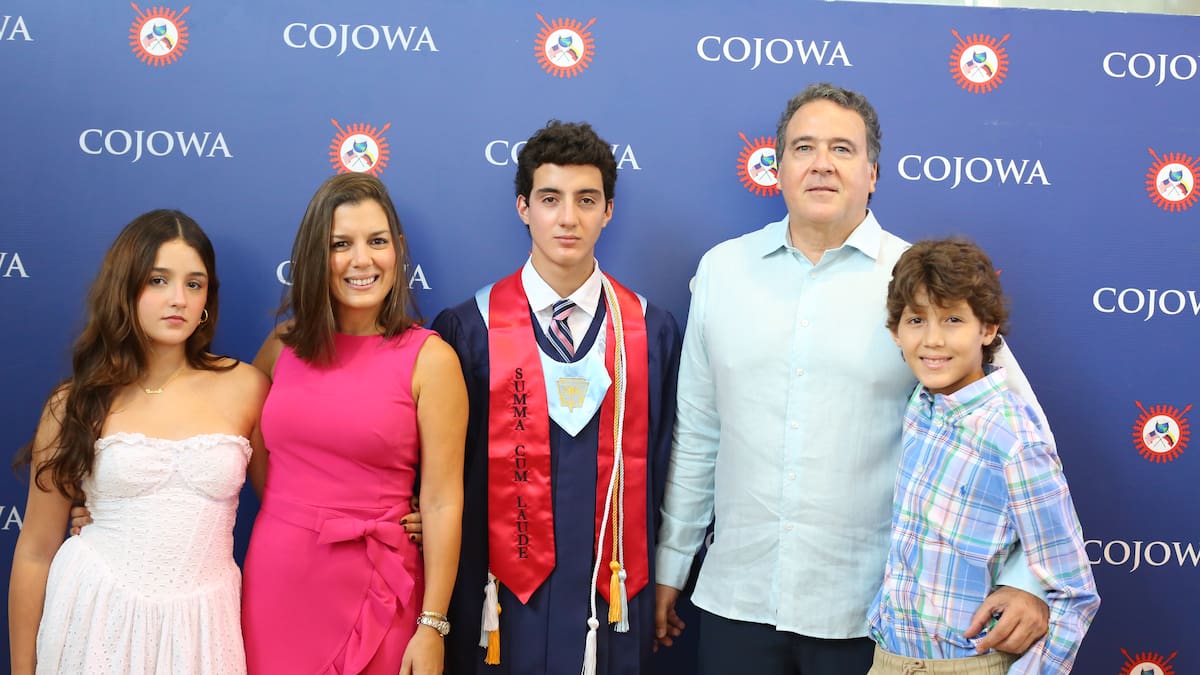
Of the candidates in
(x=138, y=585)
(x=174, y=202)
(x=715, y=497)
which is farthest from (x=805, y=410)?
(x=174, y=202)

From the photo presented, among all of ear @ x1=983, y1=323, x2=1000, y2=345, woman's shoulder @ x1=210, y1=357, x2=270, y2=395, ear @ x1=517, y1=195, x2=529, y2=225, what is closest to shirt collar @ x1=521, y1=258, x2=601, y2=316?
ear @ x1=517, y1=195, x2=529, y2=225

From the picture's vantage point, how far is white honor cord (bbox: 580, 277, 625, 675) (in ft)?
6.77

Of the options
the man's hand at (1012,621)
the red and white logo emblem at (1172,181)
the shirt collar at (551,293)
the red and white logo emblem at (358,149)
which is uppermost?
the red and white logo emblem at (1172,181)

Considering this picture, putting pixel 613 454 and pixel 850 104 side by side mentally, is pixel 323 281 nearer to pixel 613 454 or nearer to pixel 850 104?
pixel 613 454

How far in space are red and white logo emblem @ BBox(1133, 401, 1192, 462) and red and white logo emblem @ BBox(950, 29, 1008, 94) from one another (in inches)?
39.2

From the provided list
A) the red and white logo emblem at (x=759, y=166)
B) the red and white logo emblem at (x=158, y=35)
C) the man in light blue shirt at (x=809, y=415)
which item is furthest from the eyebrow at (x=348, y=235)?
the red and white logo emblem at (x=759, y=166)

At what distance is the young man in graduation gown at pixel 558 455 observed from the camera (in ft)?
6.91

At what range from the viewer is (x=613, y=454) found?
2.16 m

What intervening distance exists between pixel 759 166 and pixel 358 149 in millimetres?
1087

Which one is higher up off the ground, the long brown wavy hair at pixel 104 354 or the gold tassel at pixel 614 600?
the long brown wavy hair at pixel 104 354

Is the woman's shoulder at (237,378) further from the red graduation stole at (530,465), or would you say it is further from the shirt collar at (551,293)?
the shirt collar at (551,293)

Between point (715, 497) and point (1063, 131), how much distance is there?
1.45 m

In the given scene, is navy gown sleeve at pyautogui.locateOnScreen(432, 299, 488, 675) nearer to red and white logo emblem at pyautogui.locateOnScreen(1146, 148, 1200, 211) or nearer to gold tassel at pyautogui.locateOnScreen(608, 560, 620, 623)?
gold tassel at pyautogui.locateOnScreen(608, 560, 620, 623)

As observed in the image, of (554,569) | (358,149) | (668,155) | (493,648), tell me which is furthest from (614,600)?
(358,149)
